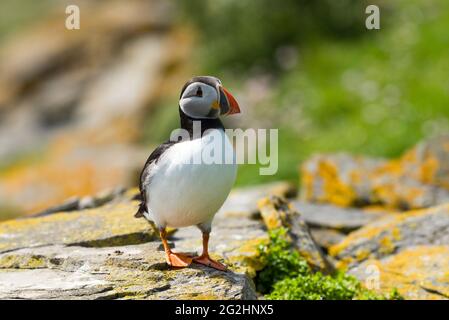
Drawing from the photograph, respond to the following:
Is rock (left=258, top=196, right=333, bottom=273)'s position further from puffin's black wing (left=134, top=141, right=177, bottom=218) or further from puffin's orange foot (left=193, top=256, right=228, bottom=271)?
puffin's black wing (left=134, top=141, right=177, bottom=218)

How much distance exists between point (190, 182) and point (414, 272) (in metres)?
2.36

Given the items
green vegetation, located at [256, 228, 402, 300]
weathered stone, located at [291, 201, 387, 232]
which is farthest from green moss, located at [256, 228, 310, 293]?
weathered stone, located at [291, 201, 387, 232]

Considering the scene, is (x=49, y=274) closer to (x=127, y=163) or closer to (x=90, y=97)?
(x=127, y=163)

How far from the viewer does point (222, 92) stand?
5113 millimetres

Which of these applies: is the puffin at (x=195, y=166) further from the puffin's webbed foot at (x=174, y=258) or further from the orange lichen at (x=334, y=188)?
the orange lichen at (x=334, y=188)

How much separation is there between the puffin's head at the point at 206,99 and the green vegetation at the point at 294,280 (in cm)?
157

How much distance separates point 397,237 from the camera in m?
6.91

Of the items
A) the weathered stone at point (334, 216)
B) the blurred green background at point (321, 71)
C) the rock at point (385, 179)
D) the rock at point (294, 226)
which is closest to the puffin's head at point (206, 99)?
the rock at point (294, 226)

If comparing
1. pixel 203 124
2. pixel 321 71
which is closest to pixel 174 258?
pixel 203 124

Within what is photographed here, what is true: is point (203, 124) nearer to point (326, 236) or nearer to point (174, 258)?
point (174, 258)

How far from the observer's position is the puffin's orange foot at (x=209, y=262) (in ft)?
18.0

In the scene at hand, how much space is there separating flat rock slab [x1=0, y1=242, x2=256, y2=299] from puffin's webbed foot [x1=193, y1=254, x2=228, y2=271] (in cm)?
4
